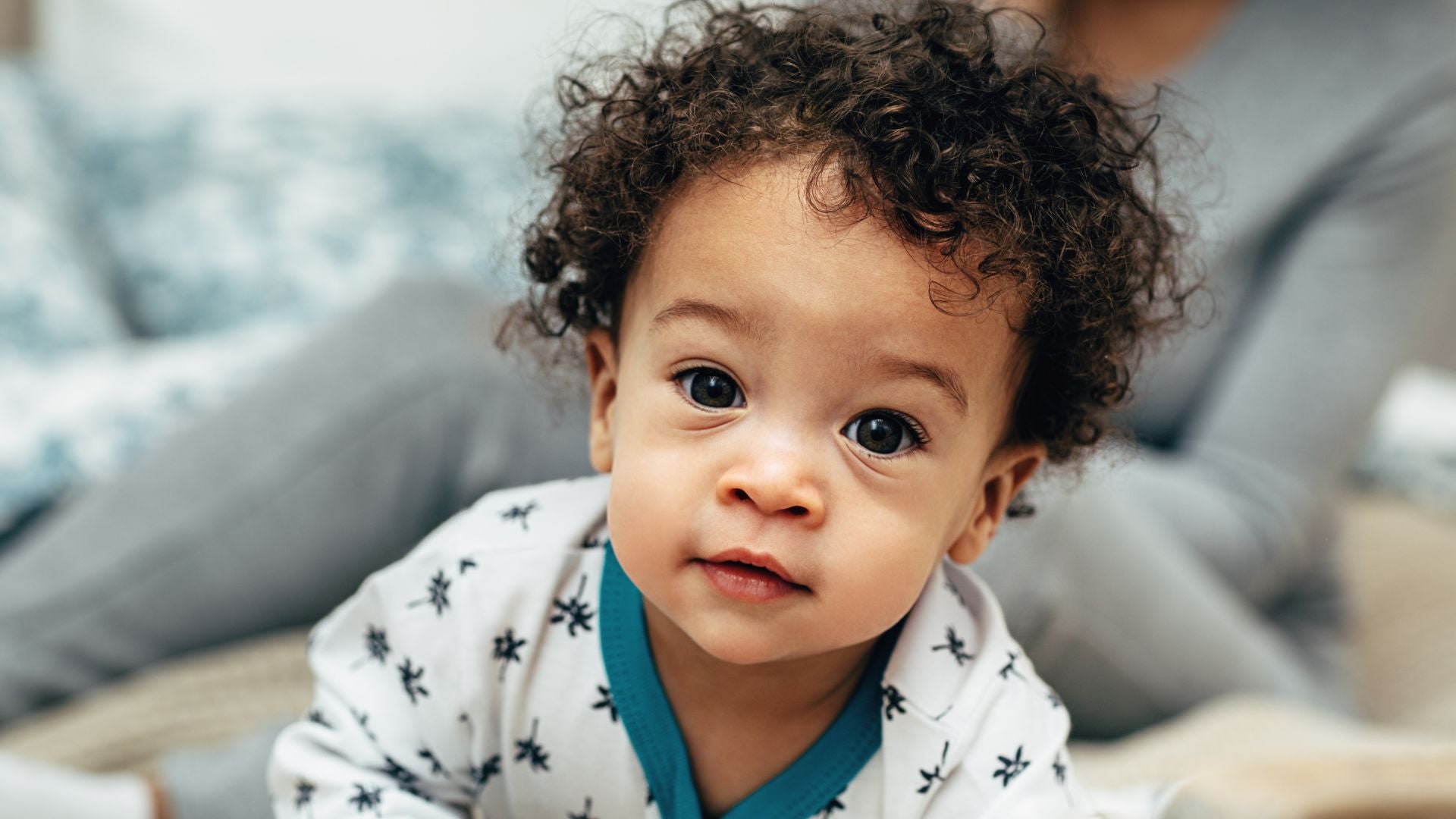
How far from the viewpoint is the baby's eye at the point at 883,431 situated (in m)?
0.37

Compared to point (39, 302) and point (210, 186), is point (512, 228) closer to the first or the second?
point (39, 302)

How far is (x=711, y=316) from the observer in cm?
37

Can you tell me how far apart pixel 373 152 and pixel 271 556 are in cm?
75

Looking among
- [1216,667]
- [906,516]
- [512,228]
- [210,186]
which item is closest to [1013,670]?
[906,516]

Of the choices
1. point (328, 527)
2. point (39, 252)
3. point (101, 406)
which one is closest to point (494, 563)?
point (328, 527)

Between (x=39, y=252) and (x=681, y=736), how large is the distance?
1011mm

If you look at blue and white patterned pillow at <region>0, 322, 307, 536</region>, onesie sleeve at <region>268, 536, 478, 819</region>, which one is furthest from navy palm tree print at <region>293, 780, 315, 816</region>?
blue and white patterned pillow at <region>0, 322, 307, 536</region>

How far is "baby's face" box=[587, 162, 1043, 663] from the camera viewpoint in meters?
0.36

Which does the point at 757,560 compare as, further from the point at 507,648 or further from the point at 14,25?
the point at 14,25

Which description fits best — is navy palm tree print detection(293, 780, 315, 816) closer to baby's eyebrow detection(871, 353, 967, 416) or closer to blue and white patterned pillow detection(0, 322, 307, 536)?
baby's eyebrow detection(871, 353, 967, 416)

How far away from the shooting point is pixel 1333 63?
1.16 meters

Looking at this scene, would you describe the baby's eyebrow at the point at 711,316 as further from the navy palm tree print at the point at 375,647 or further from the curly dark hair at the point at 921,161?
the navy palm tree print at the point at 375,647

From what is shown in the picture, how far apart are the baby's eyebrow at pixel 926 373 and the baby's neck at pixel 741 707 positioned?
10cm

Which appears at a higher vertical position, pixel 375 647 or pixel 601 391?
pixel 601 391
